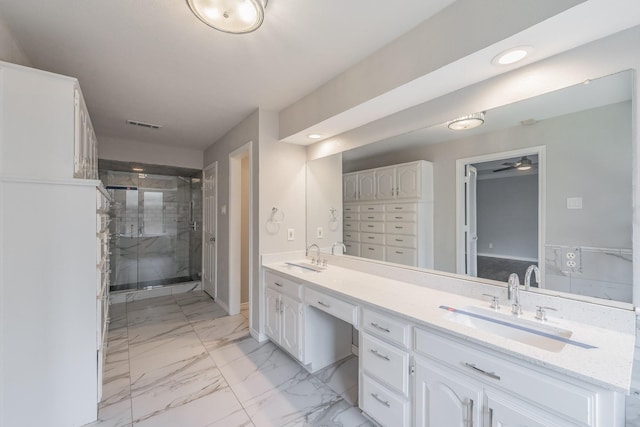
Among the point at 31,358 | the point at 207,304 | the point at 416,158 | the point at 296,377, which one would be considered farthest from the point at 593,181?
the point at 207,304

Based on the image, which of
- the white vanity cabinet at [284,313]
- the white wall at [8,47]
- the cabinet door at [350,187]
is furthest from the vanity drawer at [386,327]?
the white wall at [8,47]

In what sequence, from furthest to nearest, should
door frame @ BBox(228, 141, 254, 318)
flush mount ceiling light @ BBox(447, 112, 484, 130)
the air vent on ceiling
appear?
door frame @ BBox(228, 141, 254, 318) < the air vent on ceiling < flush mount ceiling light @ BBox(447, 112, 484, 130)

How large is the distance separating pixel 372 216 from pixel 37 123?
2.31 meters

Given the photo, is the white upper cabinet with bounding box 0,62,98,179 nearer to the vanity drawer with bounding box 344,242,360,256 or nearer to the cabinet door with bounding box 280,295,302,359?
the cabinet door with bounding box 280,295,302,359

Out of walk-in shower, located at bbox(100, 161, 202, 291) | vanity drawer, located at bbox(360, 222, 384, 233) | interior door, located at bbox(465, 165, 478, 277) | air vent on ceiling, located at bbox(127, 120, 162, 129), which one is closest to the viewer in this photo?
interior door, located at bbox(465, 165, 478, 277)

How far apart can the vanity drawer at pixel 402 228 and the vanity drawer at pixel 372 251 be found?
0.19 metres

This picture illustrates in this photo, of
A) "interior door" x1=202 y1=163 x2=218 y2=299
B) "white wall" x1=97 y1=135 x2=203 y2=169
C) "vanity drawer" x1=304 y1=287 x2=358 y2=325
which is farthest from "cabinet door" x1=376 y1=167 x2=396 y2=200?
"white wall" x1=97 y1=135 x2=203 y2=169

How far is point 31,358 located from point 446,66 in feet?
9.04

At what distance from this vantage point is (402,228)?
2219mm

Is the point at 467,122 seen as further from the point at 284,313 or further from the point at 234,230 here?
the point at 234,230

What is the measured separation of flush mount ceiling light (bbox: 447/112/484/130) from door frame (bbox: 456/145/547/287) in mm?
208

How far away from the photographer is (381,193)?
7.91ft

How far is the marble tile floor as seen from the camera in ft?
5.93

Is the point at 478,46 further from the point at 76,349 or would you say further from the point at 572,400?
the point at 76,349
